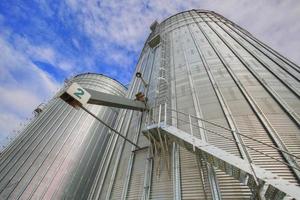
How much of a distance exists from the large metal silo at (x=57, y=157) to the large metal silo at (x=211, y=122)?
5.09m

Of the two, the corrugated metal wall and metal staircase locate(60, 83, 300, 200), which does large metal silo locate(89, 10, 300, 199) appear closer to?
the corrugated metal wall

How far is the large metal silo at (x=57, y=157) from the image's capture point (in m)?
12.4

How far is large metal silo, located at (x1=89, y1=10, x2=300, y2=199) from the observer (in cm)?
614

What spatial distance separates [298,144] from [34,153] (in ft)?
47.6

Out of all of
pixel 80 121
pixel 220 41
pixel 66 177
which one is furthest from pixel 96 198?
pixel 220 41

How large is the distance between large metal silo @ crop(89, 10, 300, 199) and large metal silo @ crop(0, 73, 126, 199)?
5.09 m

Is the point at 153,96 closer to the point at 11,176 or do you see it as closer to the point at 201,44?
the point at 201,44

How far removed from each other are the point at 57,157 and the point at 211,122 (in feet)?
35.4

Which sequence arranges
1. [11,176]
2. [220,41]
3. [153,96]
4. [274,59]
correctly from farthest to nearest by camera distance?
1. [220,41]
2. [11,176]
3. [274,59]
4. [153,96]

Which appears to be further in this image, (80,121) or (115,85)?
(115,85)

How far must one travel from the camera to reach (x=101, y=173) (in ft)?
30.1

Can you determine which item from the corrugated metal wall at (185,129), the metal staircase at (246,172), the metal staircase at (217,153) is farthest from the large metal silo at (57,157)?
the metal staircase at (246,172)

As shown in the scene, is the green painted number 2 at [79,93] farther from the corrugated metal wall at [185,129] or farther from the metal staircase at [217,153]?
the corrugated metal wall at [185,129]

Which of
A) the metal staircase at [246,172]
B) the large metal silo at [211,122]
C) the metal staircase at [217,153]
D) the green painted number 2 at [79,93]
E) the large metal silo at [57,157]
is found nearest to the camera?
the metal staircase at [246,172]
